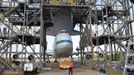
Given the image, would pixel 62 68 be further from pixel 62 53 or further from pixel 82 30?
pixel 82 30

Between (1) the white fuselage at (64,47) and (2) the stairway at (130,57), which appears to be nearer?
(2) the stairway at (130,57)

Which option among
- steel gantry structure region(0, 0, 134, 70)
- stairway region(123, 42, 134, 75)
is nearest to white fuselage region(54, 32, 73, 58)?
steel gantry structure region(0, 0, 134, 70)

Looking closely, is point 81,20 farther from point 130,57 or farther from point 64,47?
point 130,57

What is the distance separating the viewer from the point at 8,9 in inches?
1869

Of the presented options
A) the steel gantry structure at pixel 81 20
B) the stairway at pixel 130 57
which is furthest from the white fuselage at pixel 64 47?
the stairway at pixel 130 57

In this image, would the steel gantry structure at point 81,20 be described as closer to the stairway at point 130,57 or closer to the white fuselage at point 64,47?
the white fuselage at point 64,47

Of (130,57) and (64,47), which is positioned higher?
(130,57)

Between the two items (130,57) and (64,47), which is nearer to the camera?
(130,57)

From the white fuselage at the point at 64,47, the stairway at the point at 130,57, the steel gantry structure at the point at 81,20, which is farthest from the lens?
the steel gantry structure at the point at 81,20

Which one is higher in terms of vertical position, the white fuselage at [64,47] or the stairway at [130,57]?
the stairway at [130,57]

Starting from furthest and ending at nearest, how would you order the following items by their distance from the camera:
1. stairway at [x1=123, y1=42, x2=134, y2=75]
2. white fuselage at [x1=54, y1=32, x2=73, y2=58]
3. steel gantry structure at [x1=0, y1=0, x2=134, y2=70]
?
steel gantry structure at [x1=0, y1=0, x2=134, y2=70] < white fuselage at [x1=54, y1=32, x2=73, y2=58] < stairway at [x1=123, y1=42, x2=134, y2=75]

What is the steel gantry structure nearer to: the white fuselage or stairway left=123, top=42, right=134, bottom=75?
the white fuselage

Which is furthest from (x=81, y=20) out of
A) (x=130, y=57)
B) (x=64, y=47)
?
(x=130, y=57)

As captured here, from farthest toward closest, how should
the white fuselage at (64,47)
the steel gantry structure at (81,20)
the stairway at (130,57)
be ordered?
the steel gantry structure at (81,20)
the white fuselage at (64,47)
the stairway at (130,57)
